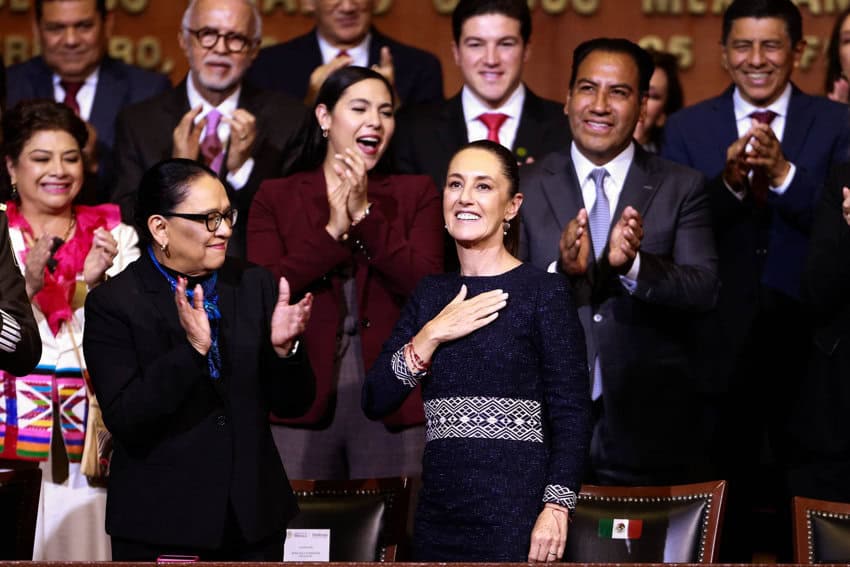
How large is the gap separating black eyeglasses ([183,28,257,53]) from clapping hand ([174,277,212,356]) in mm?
1693

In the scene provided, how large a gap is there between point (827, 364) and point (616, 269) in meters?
0.77

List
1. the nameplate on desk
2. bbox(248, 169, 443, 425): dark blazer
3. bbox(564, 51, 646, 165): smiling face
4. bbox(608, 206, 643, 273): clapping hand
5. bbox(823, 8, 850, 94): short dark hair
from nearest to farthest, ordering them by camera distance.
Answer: the nameplate on desk < bbox(608, 206, 643, 273): clapping hand < bbox(248, 169, 443, 425): dark blazer < bbox(564, 51, 646, 165): smiling face < bbox(823, 8, 850, 94): short dark hair

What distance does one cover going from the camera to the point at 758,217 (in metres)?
4.26

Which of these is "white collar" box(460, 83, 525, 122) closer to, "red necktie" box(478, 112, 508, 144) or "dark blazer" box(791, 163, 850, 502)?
"red necktie" box(478, 112, 508, 144)

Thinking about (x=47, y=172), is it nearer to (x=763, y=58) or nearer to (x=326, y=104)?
(x=326, y=104)

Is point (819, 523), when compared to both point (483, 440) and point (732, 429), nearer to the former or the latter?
point (483, 440)

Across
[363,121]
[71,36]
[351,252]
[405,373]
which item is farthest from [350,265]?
[71,36]

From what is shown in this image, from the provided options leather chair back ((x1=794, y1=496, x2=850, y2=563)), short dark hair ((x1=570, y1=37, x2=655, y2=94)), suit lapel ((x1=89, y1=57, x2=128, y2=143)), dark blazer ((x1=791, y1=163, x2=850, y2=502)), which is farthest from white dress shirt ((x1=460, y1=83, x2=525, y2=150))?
leather chair back ((x1=794, y1=496, x2=850, y2=563))

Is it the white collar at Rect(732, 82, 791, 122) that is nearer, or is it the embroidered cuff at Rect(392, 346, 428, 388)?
the embroidered cuff at Rect(392, 346, 428, 388)

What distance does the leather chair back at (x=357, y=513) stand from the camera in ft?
10.9

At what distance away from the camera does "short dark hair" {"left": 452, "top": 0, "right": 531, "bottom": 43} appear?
4.42 meters

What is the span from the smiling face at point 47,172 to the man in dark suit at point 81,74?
0.67 m

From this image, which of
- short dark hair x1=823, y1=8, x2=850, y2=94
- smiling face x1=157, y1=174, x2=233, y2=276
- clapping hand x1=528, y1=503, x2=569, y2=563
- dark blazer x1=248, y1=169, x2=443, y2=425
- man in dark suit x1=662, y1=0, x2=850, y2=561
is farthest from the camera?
short dark hair x1=823, y1=8, x2=850, y2=94

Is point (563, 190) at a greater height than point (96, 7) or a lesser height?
lesser
